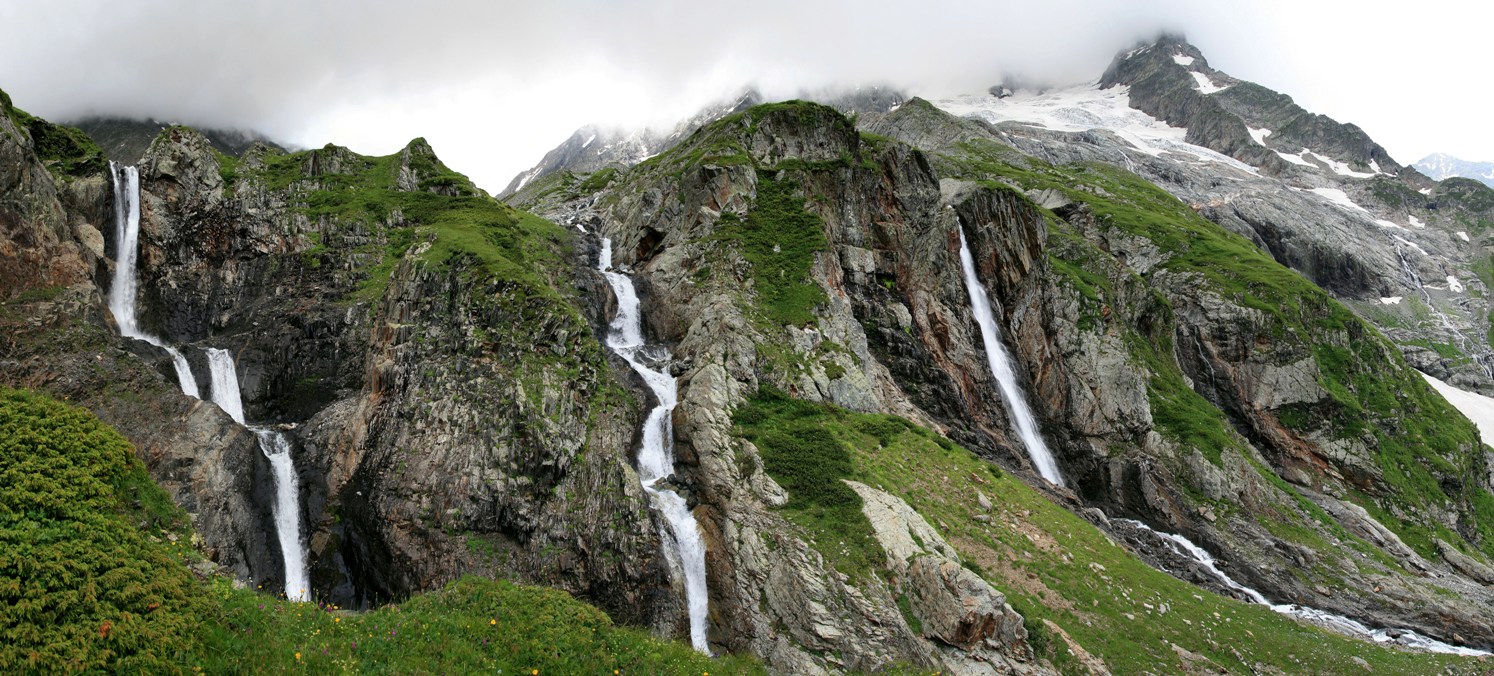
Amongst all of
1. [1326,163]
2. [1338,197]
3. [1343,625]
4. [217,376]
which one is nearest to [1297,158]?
[1326,163]

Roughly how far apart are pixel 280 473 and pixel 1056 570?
33959 millimetres

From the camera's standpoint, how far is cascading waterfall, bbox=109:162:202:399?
35.2 meters

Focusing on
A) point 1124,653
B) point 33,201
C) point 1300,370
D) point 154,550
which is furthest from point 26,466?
point 1300,370

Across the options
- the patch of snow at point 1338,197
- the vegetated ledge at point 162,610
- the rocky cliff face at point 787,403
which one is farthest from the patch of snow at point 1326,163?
the vegetated ledge at point 162,610

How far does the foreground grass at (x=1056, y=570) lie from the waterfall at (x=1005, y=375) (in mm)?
11042

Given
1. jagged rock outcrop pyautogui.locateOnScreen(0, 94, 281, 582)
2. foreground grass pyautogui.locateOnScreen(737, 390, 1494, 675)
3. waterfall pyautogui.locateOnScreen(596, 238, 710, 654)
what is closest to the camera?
foreground grass pyautogui.locateOnScreen(737, 390, 1494, 675)

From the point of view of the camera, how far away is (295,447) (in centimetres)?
2992

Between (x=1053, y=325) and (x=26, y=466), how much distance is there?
53778 millimetres

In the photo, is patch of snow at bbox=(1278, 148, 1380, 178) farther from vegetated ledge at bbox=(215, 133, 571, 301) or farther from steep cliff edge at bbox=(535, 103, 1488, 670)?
vegetated ledge at bbox=(215, 133, 571, 301)

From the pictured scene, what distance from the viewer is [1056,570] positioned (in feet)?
84.4

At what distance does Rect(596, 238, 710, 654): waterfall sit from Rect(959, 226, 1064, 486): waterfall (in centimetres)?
2514

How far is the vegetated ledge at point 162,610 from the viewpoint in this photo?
971cm

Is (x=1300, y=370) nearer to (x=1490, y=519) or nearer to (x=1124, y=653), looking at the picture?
(x=1490, y=519)

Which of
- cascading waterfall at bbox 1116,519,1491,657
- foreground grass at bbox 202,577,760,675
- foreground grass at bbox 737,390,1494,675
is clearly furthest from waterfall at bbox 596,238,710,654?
cascading waterfall at bbox 1116,519,1491,657
